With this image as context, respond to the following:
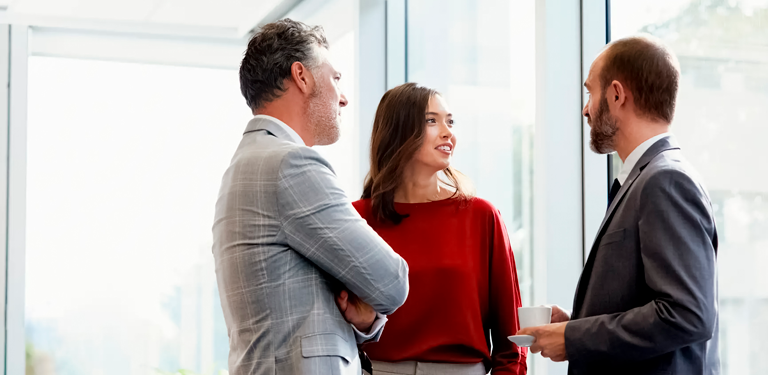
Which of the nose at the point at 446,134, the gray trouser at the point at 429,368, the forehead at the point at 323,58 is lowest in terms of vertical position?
the gray trouser at the point at 429,368

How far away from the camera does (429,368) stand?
1.94m

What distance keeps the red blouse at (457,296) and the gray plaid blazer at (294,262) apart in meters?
0.45

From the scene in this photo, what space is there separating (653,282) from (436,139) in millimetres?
883

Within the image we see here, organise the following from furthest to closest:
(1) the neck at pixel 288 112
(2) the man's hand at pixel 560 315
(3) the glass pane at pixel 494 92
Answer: (3) the glass pane at pixel 494 92
(2) the man's hand at pixel 560 315
(1) the neck at pixel 288 112

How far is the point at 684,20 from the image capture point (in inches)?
82.8

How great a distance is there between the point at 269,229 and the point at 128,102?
3.70m

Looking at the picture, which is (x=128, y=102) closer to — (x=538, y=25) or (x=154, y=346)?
(x=154, y=346)

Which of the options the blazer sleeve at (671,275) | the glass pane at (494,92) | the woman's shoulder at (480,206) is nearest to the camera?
the blazer sleeve at (671,275)

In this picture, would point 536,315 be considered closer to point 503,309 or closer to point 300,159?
point 503,309

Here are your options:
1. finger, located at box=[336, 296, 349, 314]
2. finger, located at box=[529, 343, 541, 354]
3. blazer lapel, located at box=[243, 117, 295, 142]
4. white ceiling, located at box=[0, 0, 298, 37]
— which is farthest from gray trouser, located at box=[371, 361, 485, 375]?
white ceiling, located at box=[0, 0, 298, 37]

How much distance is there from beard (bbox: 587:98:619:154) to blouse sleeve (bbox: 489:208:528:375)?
0.47m

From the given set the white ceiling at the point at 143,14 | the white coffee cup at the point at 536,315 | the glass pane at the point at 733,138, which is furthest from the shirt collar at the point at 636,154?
the white ceiling at the point at 143,14

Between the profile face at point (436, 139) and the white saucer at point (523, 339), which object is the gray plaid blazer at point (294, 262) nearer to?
the white saucer at point (523, 339)

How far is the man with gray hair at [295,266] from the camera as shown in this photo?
4.85 feet
